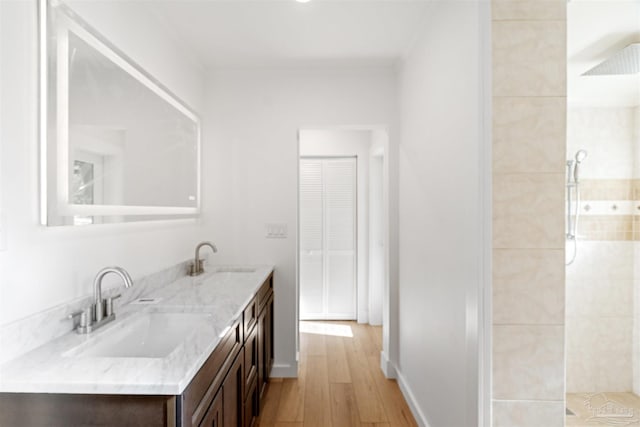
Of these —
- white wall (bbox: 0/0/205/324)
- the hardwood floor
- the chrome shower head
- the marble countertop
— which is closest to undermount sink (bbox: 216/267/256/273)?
the hardwood floor

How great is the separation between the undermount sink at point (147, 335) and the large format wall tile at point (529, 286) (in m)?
1.21

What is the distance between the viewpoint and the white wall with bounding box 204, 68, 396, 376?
9.83ft

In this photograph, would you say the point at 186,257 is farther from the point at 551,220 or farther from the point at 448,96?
the point at 551,220

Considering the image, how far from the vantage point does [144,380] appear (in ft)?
3.22

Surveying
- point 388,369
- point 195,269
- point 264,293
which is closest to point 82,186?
point 195,269

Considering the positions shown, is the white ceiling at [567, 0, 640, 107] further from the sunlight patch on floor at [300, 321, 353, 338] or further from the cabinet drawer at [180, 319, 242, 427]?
the sunlight patch on floor at [300, 321, 353, 338]

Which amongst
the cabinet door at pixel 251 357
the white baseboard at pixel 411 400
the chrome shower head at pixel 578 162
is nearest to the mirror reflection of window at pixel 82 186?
the cabinet door at pixel 251 357

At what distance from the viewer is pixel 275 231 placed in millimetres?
2992

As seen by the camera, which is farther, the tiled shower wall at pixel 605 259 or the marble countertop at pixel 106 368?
the tiled shower wall at pixel 605 259

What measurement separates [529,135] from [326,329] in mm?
3365

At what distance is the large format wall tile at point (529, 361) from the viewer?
1304 millimetres

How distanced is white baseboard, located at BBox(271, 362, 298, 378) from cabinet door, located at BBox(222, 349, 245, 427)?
3.87 feet

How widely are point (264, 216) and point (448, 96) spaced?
1.76 meters

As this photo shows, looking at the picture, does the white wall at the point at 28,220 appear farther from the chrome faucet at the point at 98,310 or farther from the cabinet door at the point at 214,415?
the cabinet door at the point at 214,415
